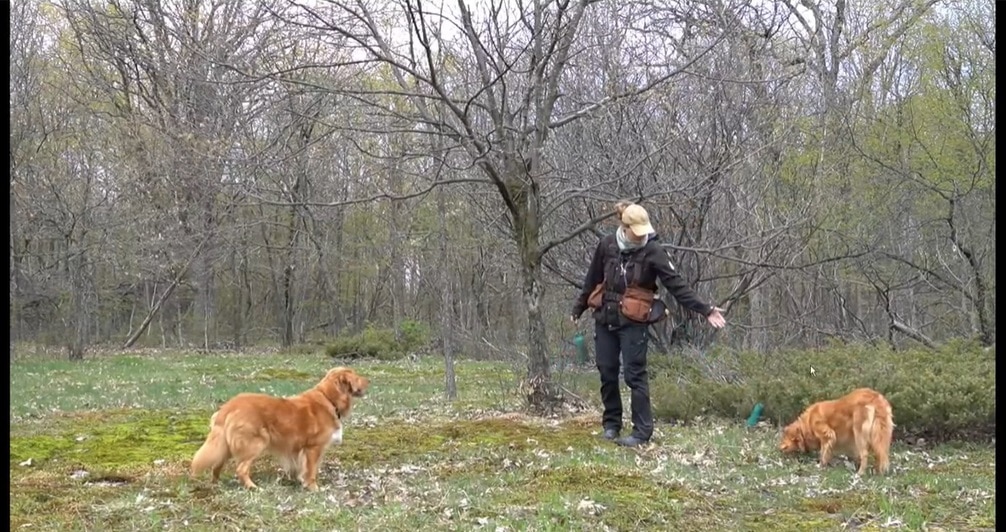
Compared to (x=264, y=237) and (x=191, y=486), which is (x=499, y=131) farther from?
(x=264, y=237)

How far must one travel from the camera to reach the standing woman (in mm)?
8086

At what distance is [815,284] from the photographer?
18.2 metres

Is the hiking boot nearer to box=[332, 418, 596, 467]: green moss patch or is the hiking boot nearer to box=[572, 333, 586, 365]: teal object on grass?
box=[332, 418, 596, 467]: green moss patch

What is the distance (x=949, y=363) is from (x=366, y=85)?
729 centimetres

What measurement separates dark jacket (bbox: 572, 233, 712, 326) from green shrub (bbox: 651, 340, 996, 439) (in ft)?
7.79

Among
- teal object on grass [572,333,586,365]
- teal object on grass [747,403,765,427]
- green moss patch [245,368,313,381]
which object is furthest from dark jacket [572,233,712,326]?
green moss patch [245,368,313,381]

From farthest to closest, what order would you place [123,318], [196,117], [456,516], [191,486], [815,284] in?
[123,318], [815,284], [196,117], [191,486], [456,516]

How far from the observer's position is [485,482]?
656 centimetres

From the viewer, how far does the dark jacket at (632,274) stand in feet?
26.5

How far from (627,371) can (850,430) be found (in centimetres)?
198

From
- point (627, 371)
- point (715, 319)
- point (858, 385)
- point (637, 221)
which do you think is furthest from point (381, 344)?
point (715, 319)

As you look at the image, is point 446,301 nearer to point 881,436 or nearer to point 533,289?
point 533,289

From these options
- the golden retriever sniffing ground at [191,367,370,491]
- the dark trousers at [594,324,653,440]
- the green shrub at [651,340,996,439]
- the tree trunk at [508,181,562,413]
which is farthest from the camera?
the tree trunk at [508,181,562,413]

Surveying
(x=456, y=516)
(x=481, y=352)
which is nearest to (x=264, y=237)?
(x=481, y=352)
